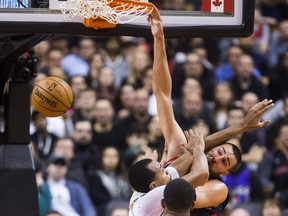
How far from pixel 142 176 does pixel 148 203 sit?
0.20 m

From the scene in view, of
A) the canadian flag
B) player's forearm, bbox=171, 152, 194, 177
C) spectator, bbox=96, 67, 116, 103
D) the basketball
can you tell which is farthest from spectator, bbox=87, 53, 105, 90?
player's forearm, bbox=171, 152, 194, 177

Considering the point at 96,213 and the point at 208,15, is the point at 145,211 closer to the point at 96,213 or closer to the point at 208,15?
the point at 208,15

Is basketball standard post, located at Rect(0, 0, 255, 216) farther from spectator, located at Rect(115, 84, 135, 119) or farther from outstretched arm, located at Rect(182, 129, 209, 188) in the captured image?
spectator, located at Rect(115, 84, 135, 119)

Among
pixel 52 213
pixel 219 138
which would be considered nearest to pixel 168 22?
pixel 219 138

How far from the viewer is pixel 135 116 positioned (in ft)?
40.2

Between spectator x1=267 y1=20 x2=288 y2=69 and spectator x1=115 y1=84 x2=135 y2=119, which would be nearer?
spectator x1=115 y1=84 x2=135 y2=119

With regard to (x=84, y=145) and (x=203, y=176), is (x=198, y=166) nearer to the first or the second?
(x=203, y=176)

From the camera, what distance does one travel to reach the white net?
7.01 metres

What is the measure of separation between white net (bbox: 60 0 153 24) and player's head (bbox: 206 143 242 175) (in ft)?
3.79

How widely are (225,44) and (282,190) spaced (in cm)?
350

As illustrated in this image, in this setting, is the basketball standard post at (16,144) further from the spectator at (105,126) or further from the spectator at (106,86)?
the spectator at (106,86)

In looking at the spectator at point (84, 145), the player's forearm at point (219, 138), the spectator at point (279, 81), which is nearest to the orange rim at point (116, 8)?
the player's forearm at point (219, 138)

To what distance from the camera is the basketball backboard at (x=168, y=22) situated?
23.1 ft

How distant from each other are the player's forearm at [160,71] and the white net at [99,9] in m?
0.32
